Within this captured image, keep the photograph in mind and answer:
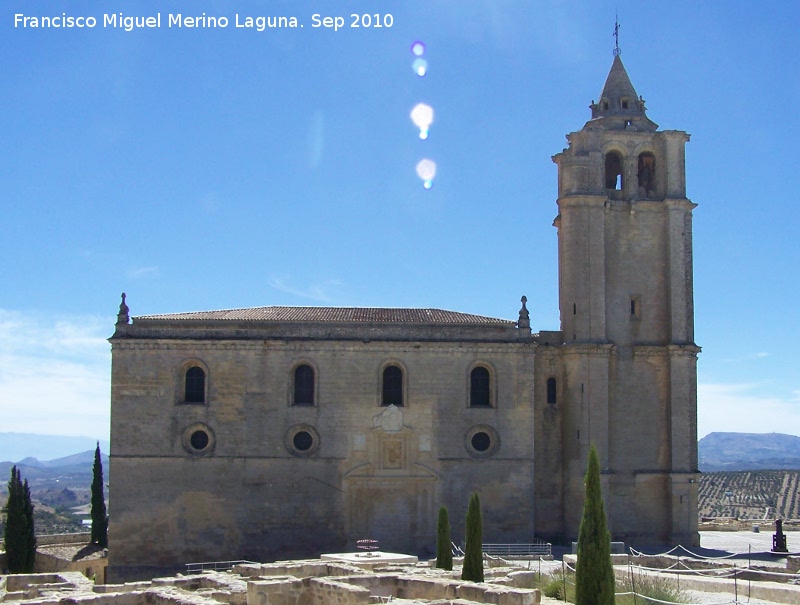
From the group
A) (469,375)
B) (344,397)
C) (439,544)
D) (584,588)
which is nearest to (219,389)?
(344,397)

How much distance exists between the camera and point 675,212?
3812 centimetres

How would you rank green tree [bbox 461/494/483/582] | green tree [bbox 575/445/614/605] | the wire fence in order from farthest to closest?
green tree [bbox 461/494/483/582] → the wire fence → green tree [bbox 575/445/614/605]

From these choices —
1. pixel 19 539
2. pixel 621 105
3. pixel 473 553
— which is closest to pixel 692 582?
pixel 473 553

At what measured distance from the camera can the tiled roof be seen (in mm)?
36000

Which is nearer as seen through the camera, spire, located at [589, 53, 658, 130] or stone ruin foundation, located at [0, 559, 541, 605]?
stone ruin foundation, located at [0, 559, 541, 605]

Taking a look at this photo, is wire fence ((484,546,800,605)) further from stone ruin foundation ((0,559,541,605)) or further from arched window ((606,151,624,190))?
arched window ((606,151,624,190))

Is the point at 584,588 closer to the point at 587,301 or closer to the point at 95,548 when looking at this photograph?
the point at 587,301

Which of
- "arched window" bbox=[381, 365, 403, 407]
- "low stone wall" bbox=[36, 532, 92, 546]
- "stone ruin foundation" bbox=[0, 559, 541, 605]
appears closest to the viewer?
"stone ruin foundation" bbox=[0, 559, 541, 605]

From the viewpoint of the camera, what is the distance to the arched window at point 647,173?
128 feet

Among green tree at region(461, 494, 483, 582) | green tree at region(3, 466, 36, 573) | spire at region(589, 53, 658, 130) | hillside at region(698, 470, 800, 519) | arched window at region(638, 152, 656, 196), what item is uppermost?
spire at region(589, 53, 658, 130)

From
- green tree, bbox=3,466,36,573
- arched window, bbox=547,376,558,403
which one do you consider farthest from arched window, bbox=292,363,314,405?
green tree, bbox=3,466,36,573

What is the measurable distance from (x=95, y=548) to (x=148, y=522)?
6473 mm

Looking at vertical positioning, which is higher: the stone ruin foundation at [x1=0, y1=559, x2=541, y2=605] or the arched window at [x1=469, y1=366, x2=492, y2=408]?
the arched window at [x1=469, y1=366, x2=492, y2=408]

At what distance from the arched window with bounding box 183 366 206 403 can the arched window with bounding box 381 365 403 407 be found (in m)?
6.35
